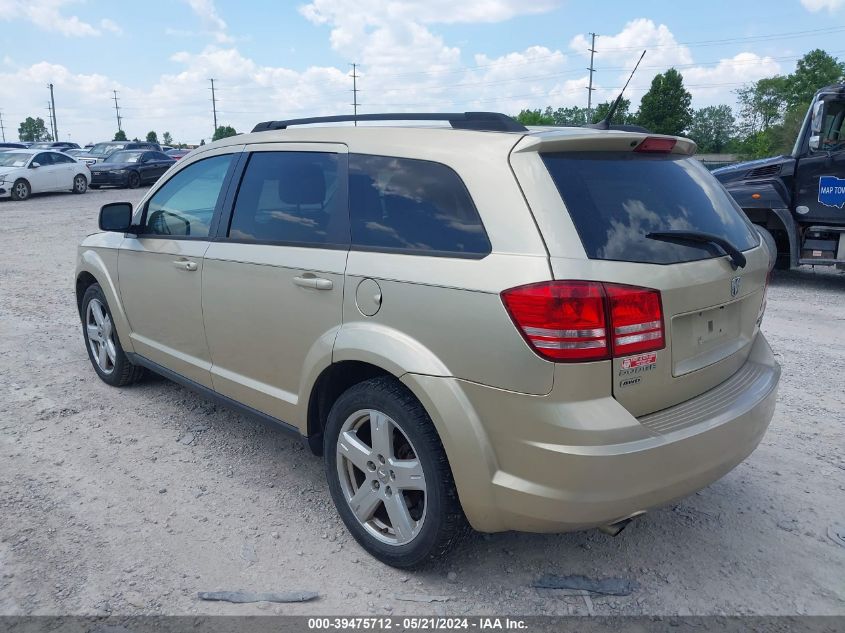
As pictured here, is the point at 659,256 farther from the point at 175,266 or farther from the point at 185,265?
the point at 175,266

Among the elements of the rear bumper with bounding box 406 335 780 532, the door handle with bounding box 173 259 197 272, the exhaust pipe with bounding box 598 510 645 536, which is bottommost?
the exhaust pipe with bounding box 598 510 645 536

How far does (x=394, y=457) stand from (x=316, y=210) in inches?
48.5

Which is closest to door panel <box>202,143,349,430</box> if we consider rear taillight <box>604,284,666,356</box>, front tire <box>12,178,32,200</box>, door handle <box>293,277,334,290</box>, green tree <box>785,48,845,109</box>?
door handle <box>293,277,334,290</box>

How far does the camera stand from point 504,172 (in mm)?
2562

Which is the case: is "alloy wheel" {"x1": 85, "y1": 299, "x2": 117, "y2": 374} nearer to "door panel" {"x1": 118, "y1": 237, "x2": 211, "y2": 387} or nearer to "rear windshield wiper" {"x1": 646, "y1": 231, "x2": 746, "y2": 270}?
"door panel" {"x1": 118, "y1": 237, "x2": 211, "y2": 387}

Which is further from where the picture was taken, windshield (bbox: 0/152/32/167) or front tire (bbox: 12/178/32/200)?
windshield (bbox: 0/152/32/167)

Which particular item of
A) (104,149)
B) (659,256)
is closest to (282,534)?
(659,256)

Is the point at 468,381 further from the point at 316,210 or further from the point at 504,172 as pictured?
the point at 316,210

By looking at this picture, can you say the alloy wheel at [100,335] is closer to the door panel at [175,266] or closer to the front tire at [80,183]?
the door panel at [175,266]

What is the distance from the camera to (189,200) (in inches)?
164

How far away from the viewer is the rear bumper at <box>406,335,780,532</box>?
7.66 ft

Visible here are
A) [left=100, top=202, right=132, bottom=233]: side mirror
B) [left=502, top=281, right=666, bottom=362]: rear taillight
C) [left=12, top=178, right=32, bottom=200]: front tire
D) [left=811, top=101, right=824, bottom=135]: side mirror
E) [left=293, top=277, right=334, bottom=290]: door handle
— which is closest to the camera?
[left=502, top=281, right=666, bottom=362]: rear taillight

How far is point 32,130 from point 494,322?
5722 inches

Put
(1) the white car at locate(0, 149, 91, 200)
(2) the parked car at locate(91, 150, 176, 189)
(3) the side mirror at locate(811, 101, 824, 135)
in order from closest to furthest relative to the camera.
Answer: (3) the side mirror at locate(811, 101, 824, 135)
(1) the white car at locate(0, 149, 91, 200)
(2) the parked car at locate(91, 150, 176, 189)
